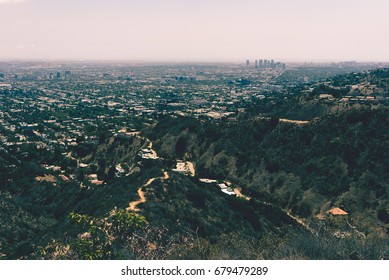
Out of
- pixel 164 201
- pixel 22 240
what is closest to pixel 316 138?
pixel 164 201

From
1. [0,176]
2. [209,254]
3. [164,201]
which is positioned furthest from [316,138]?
[0,176]

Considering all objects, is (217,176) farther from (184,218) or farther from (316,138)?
(184,218)

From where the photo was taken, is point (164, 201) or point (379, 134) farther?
point (379, 134)

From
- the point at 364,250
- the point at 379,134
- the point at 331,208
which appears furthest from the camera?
the point at 379,134

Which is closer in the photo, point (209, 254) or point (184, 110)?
point (209, 254)

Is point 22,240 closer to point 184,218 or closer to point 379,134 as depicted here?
point 184,218

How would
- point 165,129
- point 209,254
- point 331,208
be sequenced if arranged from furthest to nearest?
point 165,129
point 331,208
point 209,254

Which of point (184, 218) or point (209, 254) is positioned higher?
point (209, 254)

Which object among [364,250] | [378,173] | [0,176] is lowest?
[0,176]

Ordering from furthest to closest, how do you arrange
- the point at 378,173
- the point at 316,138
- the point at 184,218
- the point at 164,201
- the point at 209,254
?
the point at 316,138
the point at 378,173
the point at 164,201
the point at 184,218
the point at 209,254
